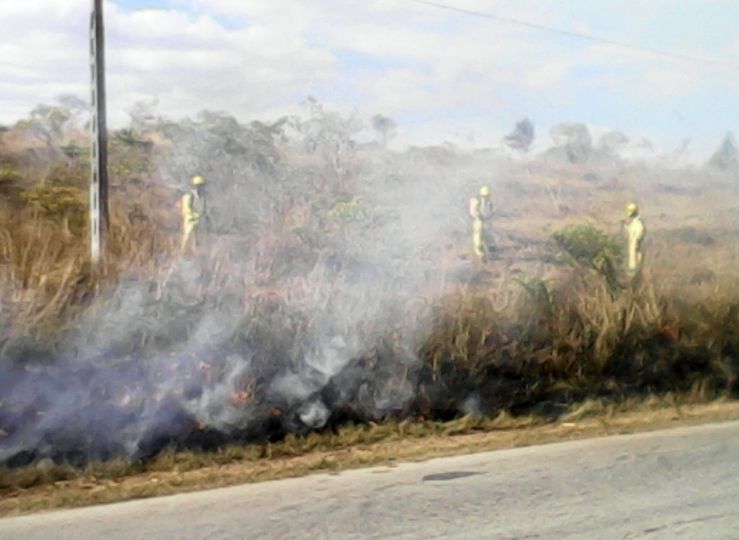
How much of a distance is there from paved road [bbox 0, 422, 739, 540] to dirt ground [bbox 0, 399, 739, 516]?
380mm

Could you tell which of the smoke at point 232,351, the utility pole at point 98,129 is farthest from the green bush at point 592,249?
the utility pole at point 98,129

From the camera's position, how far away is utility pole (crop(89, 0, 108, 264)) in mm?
11445

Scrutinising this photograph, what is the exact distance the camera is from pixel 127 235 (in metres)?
12.7

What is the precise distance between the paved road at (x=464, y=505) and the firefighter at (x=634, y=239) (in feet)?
20.4

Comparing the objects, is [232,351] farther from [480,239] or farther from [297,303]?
[480,239]

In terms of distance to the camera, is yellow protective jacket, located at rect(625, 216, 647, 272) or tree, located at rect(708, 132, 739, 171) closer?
yellow protective jacket, located at rect(625, 216, 647, 272)

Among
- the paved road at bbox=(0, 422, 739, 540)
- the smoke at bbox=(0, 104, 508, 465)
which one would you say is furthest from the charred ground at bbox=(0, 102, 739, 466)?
the paved road at bbox=(0, 422, 739, 540)

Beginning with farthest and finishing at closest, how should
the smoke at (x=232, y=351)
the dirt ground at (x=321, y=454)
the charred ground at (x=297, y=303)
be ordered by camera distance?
the charred ground at (x=297, y=303) < the smoke at (x=232, y=351) < the dirt ground at (x=321, y=454)

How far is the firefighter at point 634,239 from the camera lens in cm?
1502

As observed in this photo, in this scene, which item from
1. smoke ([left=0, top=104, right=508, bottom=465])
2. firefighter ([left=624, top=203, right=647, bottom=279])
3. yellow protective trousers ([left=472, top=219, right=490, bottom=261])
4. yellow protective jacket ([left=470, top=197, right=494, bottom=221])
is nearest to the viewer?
smoke ([left=0, top=104, right=508, bottom=465])

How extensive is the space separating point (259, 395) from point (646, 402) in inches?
186

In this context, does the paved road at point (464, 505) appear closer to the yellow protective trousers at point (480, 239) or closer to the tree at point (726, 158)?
the yellow protective trousers at point (480, 239)

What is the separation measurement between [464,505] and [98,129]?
6221mm

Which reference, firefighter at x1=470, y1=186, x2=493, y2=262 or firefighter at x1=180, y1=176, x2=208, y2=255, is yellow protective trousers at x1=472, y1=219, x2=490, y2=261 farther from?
firefighter at x1=180, y1=176, x2=208, y2=255
